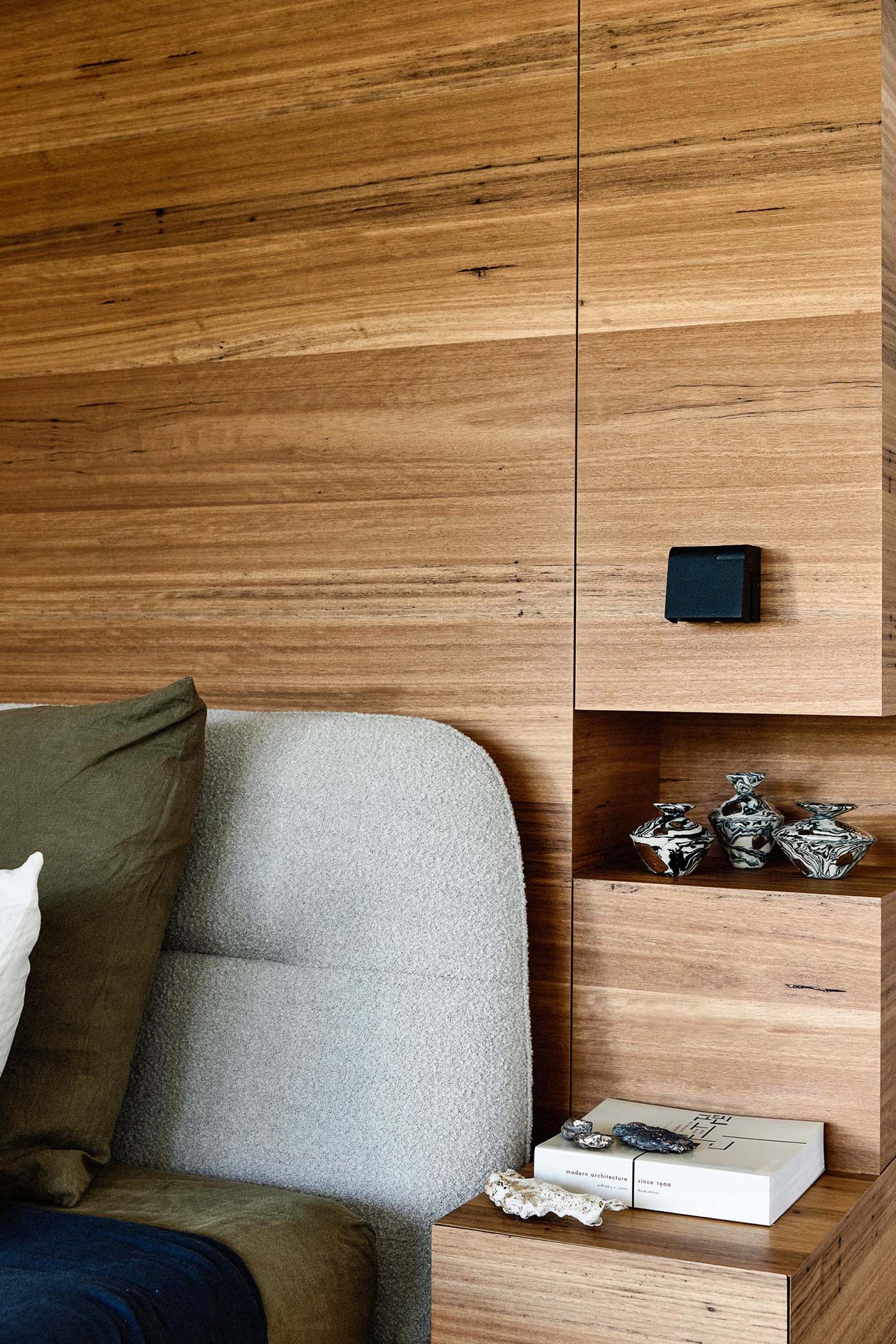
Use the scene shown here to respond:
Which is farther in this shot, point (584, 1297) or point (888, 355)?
point (888, 355)

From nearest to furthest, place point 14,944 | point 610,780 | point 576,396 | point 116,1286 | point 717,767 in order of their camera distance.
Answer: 1. point 116,1286
2. point 14,944
3. point 576,396
4. point 610,780
5. point 717,767

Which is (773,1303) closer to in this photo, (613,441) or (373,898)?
(373,898)

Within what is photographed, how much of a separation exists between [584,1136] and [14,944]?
616 millimetres

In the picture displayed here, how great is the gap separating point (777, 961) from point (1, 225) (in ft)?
5.10

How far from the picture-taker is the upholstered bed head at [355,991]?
1466 millimetres

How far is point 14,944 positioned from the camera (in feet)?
4.04

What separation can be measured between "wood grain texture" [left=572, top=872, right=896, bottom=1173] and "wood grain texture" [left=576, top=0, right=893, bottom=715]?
0.24 m

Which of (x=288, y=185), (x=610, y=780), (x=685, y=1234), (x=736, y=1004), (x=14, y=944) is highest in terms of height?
(x=288, y=185)

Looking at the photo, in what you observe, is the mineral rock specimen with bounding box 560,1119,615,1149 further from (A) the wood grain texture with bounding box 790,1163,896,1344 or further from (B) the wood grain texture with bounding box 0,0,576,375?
(B) the wood grain texture with bounding box 0,0,576,375

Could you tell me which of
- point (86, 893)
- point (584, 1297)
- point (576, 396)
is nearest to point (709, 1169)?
point (584, 1297)

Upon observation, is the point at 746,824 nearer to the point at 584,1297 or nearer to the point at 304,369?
the point at 584,1297

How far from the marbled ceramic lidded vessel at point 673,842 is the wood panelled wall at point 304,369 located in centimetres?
10

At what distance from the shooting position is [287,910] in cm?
157

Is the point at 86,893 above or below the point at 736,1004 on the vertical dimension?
above
